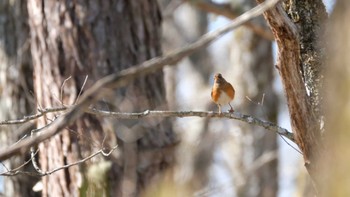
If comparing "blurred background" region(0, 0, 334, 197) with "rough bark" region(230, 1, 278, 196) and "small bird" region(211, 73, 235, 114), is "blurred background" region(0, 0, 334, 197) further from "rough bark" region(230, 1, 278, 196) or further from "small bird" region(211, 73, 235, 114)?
"small bird" region(211, 73, 235, 114)

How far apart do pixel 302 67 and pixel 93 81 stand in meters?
1.46

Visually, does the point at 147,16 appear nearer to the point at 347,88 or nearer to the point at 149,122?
the point at 149,122

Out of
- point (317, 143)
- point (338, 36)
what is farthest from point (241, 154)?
point (338, 36)

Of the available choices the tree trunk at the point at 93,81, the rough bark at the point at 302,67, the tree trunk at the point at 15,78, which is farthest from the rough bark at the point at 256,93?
the rough bark at the point at 302,67

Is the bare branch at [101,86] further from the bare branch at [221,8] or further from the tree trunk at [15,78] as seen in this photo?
the bare branch at [221,8]

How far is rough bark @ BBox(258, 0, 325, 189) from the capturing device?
289cm

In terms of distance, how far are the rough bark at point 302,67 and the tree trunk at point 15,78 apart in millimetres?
2289

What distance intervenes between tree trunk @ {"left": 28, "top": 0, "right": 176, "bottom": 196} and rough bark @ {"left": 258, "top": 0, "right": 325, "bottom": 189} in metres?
1.28

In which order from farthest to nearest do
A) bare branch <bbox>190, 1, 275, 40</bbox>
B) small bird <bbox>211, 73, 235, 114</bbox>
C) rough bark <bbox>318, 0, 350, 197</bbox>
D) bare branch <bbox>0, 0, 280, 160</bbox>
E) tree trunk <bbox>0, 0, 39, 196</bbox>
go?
bare branch <bbox>190, 1, 275, 40</bbox> < tree trunk <bbox>0, 0, 39, 196</bbox> < small bird <bbox>211, 73, 235, 114</bbox> < bare branch <bbox>0, 0, 280, 160</bbox> < rough bark <bbox>318, 0, 350, 197</bbox>

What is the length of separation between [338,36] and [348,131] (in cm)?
29

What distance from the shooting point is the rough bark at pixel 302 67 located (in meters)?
2.89

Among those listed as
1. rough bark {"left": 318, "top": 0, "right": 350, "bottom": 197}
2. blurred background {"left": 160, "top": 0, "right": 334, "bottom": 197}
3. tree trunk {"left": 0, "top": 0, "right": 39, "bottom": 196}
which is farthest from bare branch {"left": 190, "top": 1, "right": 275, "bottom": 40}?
rough bark {"left": 318, "top": 0, "right": 350, "bottom": 197}

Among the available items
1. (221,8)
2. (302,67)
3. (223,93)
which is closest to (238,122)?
(221,8)

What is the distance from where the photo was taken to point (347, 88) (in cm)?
175
